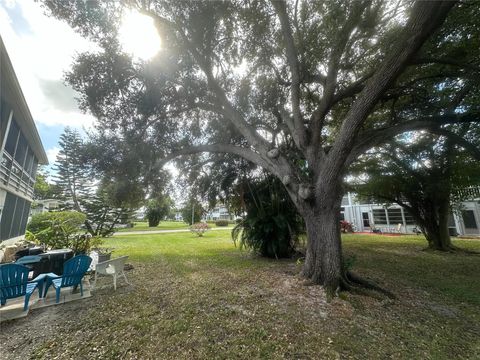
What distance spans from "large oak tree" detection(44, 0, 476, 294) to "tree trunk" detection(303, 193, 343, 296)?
0.08 feet

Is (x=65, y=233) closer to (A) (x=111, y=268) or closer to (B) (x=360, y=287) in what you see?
(A) (x=111, y=268)

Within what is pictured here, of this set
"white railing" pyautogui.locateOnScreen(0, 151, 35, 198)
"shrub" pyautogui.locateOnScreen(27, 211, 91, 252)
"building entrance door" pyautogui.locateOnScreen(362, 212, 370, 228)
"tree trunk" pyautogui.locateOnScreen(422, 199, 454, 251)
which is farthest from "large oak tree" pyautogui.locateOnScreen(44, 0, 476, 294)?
"building entrance door" pyautogui.locateOnScreen(362, 212, 370, 228)

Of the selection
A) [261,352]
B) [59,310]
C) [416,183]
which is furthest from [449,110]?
[59,310]

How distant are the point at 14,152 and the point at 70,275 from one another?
7.11 m

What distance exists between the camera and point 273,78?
7.61 meters

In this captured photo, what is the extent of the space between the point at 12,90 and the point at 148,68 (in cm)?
404

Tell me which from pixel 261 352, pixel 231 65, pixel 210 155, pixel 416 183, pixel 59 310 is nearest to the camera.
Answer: pixel 261 352

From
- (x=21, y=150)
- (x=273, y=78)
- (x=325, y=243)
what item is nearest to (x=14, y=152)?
(x=21, y=150)

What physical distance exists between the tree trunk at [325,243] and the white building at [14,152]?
814 centimetres

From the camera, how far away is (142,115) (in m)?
7.04

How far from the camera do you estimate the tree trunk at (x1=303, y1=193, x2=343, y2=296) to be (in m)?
4.62

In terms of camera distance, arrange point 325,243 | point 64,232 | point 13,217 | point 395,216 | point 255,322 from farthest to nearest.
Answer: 1. point 395,216
2. point 13,217
3. point 64,232
4. point 325,243
5. point 255,322

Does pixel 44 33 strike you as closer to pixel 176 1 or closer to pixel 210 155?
pixel 176 1

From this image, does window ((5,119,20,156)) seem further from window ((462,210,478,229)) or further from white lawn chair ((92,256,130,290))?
window ((462,210,478,229))
